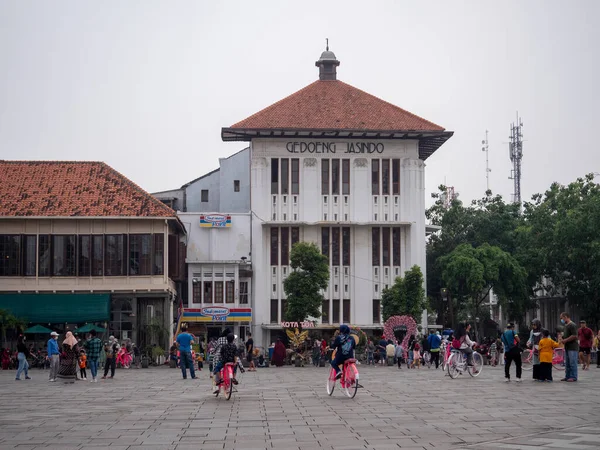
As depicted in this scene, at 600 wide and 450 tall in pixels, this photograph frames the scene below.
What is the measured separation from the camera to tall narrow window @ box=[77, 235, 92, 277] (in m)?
49.6

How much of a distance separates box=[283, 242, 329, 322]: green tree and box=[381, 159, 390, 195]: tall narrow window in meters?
8.74

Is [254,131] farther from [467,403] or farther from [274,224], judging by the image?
[467,403]

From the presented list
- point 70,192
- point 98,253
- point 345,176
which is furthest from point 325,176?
point 70,192

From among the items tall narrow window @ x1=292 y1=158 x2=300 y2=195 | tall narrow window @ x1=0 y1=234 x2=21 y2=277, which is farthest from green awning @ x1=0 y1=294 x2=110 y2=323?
tall narrow window @ x1=292 y1=158 x2=300 y2=195

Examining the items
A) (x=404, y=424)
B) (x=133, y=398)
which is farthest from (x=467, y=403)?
(x=133, y=398)

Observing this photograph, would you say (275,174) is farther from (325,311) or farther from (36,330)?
(36,330)

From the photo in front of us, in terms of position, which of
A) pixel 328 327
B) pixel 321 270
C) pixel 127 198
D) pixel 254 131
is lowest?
pixel 328 327

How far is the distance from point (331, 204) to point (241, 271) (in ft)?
23.4

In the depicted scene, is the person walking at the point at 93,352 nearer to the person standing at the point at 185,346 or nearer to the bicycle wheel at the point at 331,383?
the person standing at the point at 185,346

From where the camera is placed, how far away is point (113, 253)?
4988cm

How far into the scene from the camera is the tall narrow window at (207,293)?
57.0m

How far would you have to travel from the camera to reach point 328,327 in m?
57.2

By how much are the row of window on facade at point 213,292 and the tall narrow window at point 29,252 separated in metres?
11.1

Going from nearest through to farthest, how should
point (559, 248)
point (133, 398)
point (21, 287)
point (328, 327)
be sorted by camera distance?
point (133, 398) → point (21, 287) → point (328, 327) → point (559, 248)
